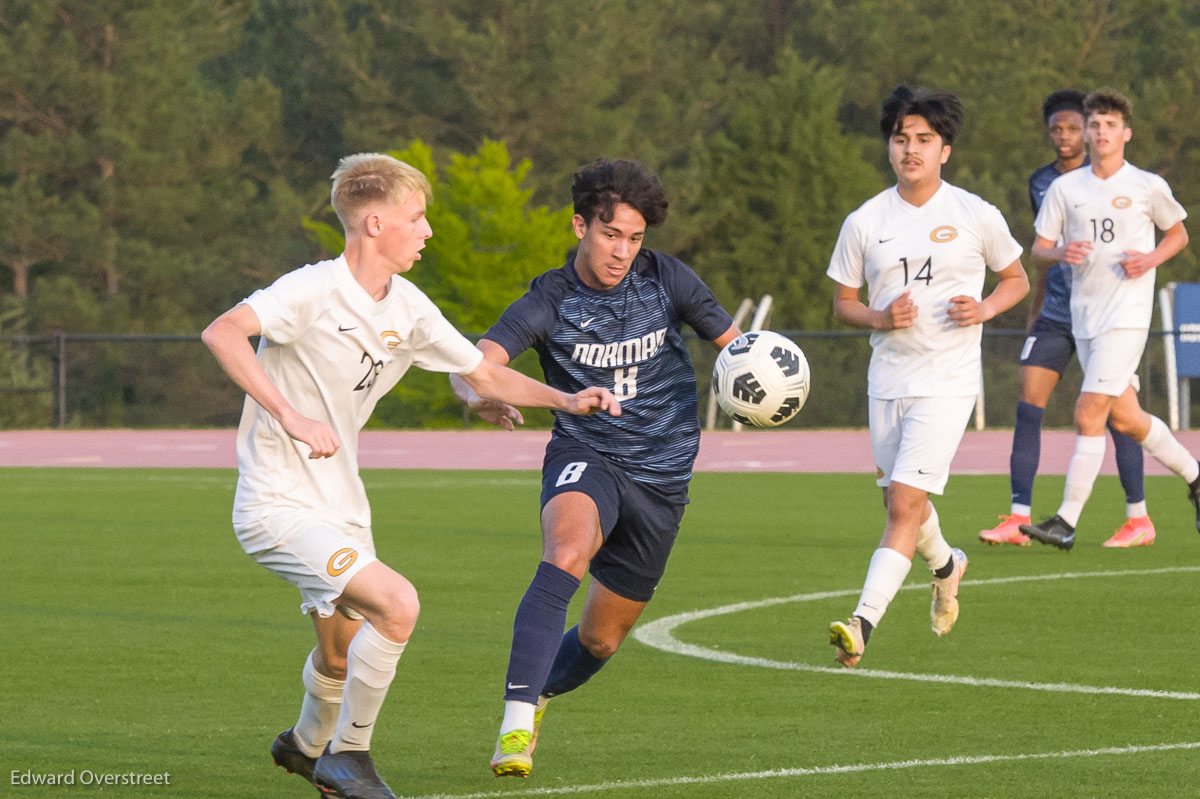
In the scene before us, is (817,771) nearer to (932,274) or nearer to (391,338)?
(391,338)

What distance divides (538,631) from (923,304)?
297 cm

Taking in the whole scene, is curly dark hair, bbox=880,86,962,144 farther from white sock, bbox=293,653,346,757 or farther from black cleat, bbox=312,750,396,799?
black cleat, bbox=312,750,396,799

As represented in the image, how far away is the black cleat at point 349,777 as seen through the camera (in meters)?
Result: 5.38

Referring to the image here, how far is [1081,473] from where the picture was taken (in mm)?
11961

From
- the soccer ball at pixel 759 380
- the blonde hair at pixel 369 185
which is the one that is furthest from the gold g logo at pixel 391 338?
the soccer ball at pixel 759 380

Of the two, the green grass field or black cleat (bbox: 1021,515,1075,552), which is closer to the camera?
the green grass field

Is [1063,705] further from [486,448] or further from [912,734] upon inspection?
[486,448]

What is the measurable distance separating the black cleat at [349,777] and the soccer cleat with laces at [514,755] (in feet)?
0.99

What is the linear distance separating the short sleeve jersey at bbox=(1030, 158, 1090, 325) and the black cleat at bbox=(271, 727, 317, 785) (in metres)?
7.51

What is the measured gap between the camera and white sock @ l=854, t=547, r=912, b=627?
7527mm

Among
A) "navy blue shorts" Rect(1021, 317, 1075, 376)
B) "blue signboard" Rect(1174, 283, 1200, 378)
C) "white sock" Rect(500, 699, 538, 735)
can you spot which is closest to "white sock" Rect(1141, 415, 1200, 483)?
"navy blue shorts" Rect(1021, 317, 1075, 376)

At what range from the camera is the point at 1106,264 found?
458 inches

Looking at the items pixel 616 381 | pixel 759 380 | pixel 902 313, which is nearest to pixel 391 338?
pixel 616 381

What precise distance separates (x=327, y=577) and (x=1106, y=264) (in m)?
7.41
